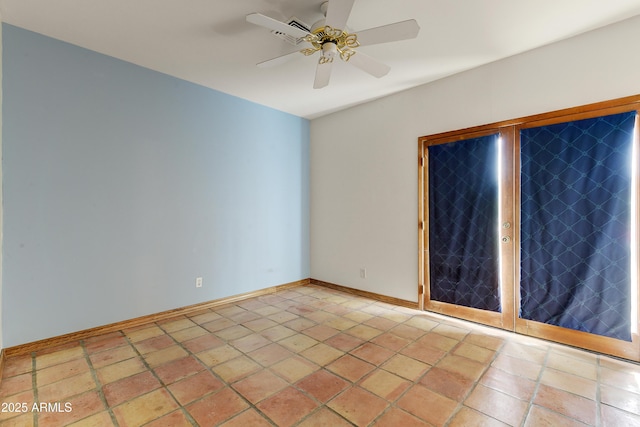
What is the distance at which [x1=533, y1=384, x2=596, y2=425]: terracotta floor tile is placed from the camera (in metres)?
1.69

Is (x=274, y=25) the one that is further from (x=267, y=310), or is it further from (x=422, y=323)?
(x=422, y=323)

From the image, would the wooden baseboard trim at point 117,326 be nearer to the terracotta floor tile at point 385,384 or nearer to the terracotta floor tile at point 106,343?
the terracotta floor tile at point 106,343

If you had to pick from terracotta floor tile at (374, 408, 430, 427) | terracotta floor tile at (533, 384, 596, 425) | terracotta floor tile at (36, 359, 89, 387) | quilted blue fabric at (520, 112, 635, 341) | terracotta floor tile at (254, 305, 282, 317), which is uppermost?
quilted blue fabric at (520, 112, 635, 341)

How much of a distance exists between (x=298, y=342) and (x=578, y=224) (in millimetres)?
2646

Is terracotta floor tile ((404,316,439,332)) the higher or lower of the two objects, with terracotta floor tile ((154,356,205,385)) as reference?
higher

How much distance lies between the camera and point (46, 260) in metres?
2.49

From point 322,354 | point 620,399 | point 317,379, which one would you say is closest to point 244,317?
point 322,354

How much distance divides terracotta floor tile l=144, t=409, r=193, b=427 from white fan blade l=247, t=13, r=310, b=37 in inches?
94.1

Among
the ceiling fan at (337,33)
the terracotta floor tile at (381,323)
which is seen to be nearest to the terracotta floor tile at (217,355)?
the terracotta floor tile at (381,323)

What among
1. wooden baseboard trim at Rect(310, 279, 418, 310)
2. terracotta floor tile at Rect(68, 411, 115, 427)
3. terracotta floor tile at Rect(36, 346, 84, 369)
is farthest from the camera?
wooden baseboard trim at Rect(310, 279, 418, 310)

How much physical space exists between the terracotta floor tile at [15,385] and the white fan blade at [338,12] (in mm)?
3150

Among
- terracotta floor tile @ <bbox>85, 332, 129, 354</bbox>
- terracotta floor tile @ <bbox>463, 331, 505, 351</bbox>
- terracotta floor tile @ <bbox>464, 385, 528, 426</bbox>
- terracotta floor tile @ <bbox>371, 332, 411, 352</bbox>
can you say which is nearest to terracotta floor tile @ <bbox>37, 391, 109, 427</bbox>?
terracotta floor tile @ <bbox>85, 332, 129, 354</bbox>

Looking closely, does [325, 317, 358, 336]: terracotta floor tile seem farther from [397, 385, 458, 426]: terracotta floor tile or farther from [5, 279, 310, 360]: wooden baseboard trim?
[5, 279, 310, 360]: wooden baseboard trim

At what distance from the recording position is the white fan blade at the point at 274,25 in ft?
5.79
